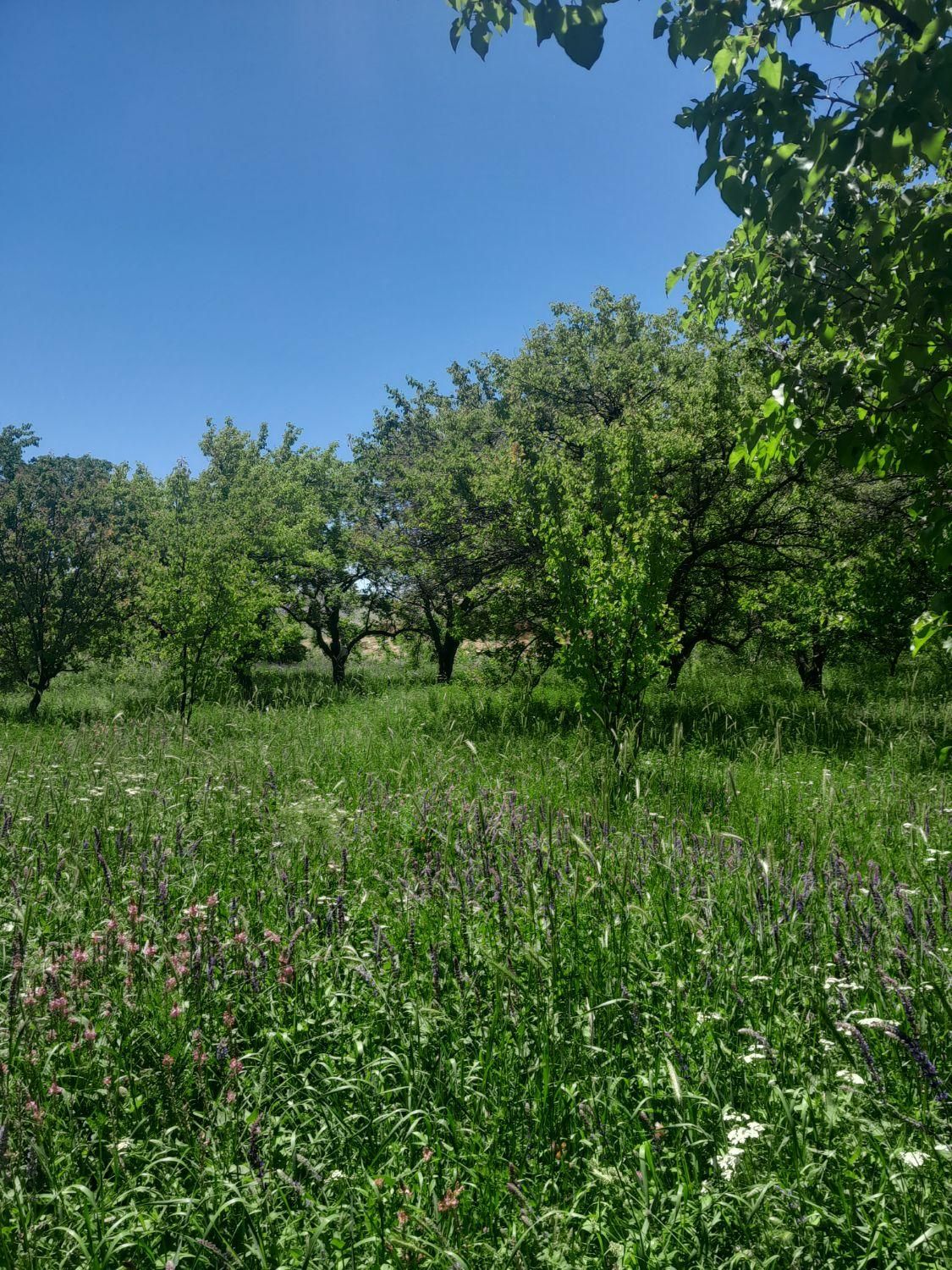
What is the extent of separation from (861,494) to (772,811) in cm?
938

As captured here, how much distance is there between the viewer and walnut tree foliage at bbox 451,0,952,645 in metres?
2.16

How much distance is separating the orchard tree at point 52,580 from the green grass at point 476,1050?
12.8 m

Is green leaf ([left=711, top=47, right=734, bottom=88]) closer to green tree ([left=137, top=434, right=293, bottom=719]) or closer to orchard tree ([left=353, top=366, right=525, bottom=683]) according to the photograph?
orchard tree ([left=353, top=366, right=525, bottom=683])

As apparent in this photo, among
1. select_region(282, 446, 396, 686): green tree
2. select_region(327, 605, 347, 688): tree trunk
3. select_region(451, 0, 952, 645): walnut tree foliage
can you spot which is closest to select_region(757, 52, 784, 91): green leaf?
select_region(451, 0, 952, 645): walnut tree foliage

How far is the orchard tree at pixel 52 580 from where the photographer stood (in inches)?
603

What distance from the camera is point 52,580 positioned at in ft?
51.3

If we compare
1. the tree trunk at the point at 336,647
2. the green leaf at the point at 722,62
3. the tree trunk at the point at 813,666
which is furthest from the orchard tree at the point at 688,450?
the tree trunk at the point at 336,647

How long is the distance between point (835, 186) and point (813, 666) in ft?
42.7

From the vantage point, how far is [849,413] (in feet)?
31.2

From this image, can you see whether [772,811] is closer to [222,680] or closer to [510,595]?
[510,595]

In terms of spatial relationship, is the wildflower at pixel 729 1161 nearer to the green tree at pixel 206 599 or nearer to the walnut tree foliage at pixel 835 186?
the walnut tree foliage at pixel 835 186

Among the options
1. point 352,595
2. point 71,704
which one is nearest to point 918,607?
point 352,595

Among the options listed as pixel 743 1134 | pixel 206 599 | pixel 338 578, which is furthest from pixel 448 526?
pixel 743 1134

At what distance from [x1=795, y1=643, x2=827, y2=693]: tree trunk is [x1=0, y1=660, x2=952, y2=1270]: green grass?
386 inches
